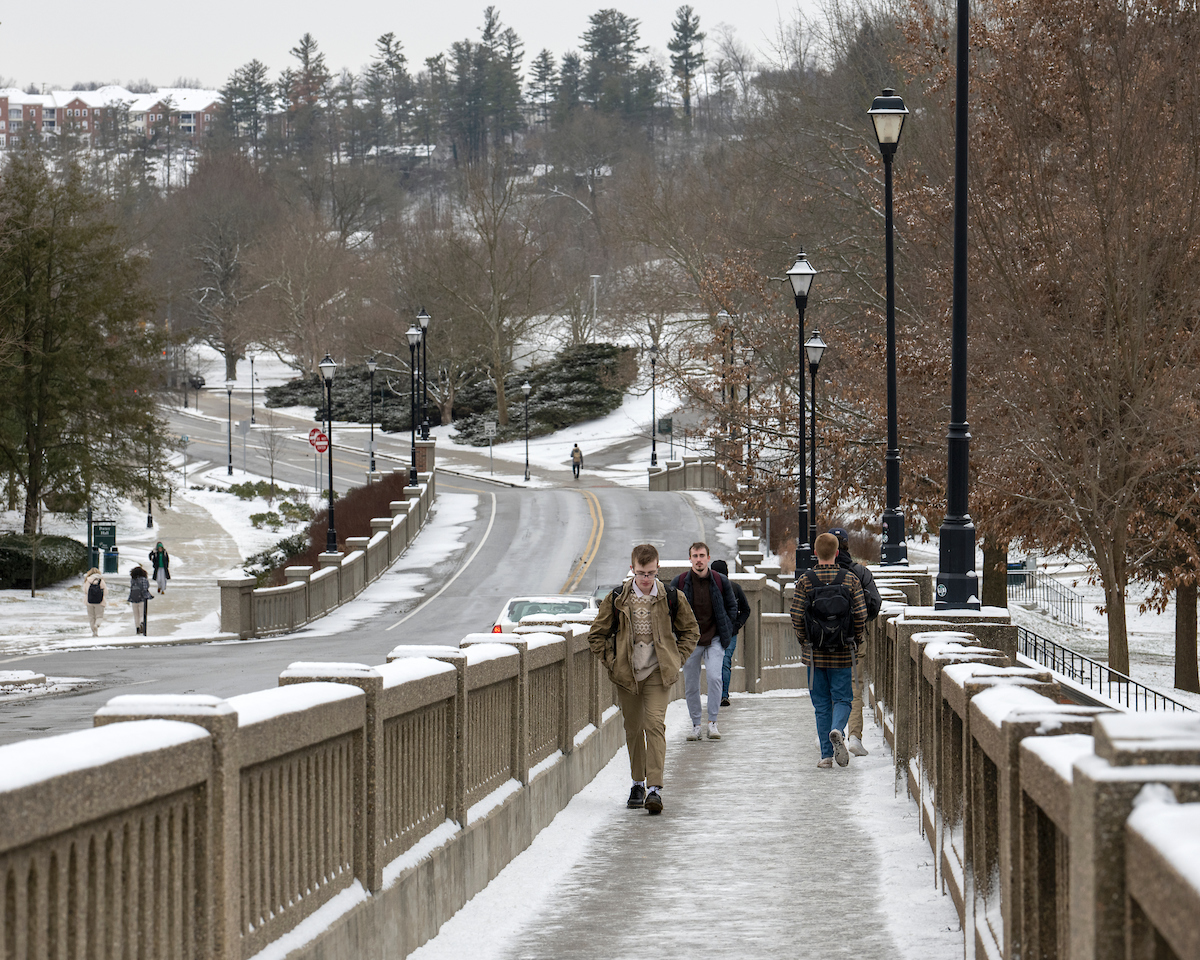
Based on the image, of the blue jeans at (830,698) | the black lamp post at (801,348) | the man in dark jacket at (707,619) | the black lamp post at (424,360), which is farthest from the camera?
the black lamp post at (424,360)

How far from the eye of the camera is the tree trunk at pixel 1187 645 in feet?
97.3

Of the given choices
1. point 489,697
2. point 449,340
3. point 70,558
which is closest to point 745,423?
point 70,558

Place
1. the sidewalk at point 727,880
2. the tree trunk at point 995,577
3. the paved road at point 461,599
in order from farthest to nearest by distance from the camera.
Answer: the tree trunk at point 995,577
the paved road at point 461,599
the sidewalk at point 727,880

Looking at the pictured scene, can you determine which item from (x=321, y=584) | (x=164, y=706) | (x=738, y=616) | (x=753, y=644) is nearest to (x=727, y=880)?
(x=164, y=706)

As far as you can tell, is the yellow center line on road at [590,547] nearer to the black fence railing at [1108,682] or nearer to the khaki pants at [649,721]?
the black fence railing at [1108,682]

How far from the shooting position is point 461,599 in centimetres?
4253

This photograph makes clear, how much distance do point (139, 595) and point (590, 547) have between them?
19.2 metres

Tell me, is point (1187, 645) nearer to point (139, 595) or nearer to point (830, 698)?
point (830, 698)

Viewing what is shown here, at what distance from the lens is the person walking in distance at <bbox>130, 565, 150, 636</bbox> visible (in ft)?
116

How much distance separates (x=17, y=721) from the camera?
19.2 metres

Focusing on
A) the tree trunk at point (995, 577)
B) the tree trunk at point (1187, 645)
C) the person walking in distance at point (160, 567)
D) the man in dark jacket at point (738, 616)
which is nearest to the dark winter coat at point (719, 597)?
the man in dark jacket at point (738, 616)

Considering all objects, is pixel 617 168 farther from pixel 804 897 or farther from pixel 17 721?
pixel 804 897

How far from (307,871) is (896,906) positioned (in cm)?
339

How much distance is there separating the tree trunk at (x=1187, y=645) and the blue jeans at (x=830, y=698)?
19054 mm
